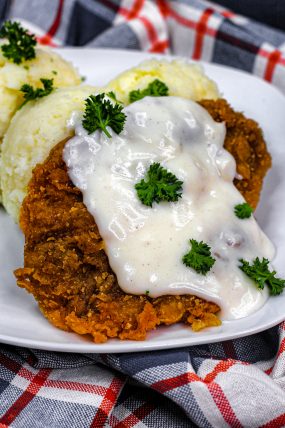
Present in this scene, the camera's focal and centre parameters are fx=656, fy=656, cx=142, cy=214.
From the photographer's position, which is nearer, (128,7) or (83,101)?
(83,101)

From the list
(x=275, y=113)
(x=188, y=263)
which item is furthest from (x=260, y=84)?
(x=188, y=263)

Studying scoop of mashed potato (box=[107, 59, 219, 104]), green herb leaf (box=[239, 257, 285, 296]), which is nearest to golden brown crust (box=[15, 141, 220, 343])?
green herb leaf (box=[239, 257, 285, 296])

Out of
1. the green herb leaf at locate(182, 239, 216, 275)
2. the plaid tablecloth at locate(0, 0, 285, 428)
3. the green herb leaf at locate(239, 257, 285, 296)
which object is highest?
the green herb leaf at locate(182, 239, 216, 275)

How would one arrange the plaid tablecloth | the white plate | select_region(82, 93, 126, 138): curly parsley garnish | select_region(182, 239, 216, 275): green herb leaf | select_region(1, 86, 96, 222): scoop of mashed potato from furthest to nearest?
select_region(1, 86, 96, 222): scoop of mashed potato
select_region(82, 93, 126, 138): curly parsley garnish
select_region(182, 239, 216, 275): green herb leaf
the white plate
the plaid tablecloth

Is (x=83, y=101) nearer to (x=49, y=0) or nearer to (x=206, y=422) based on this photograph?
(x=206, y=422)

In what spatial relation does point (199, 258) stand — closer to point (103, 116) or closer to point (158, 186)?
point (158, 186)

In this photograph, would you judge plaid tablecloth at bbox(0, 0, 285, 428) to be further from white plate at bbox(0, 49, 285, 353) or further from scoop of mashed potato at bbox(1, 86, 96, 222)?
scoop of mashed potato at bbox(1, 86, 96, 222)

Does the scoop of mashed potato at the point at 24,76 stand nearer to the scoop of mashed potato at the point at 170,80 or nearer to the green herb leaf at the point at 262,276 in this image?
the scoop of mashed potato at the point at 170,80
